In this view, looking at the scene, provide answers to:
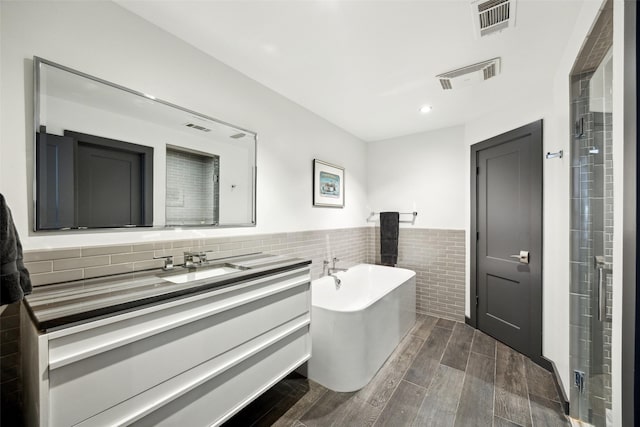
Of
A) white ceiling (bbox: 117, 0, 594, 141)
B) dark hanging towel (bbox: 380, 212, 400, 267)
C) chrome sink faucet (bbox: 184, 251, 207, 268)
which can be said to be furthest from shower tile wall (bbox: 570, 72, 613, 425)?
chrome sink faucet (bbox: 184, 251, 207, 268)

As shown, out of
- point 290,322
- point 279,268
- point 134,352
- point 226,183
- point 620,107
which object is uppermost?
point 620,107

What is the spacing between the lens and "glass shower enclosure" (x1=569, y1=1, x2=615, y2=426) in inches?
53.1

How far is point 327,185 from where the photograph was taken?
312 cm

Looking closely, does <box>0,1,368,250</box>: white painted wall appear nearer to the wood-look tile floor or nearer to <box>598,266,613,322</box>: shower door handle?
the wood-look tile floor

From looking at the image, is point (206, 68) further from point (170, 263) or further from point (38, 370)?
point (38, 370)

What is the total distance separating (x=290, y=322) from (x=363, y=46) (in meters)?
1.94

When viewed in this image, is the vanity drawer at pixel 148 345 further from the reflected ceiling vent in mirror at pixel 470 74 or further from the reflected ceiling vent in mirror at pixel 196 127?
the reflected ceiling vent in mirror at pixel 470 74

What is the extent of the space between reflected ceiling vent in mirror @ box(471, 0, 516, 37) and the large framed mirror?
67.9 inches

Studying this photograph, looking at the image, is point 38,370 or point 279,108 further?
point 279,108

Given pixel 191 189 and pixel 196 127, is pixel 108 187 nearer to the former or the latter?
pixel 191 189

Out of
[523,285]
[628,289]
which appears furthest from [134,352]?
[523,285]

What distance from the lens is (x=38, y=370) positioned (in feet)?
2.75

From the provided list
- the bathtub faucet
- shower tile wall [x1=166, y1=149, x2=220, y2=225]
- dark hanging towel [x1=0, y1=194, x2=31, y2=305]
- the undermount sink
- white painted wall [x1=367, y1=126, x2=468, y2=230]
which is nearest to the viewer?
dark hanging towel [x1=0, y1=194, x2=31, y2=305]

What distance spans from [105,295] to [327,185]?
235 cm
